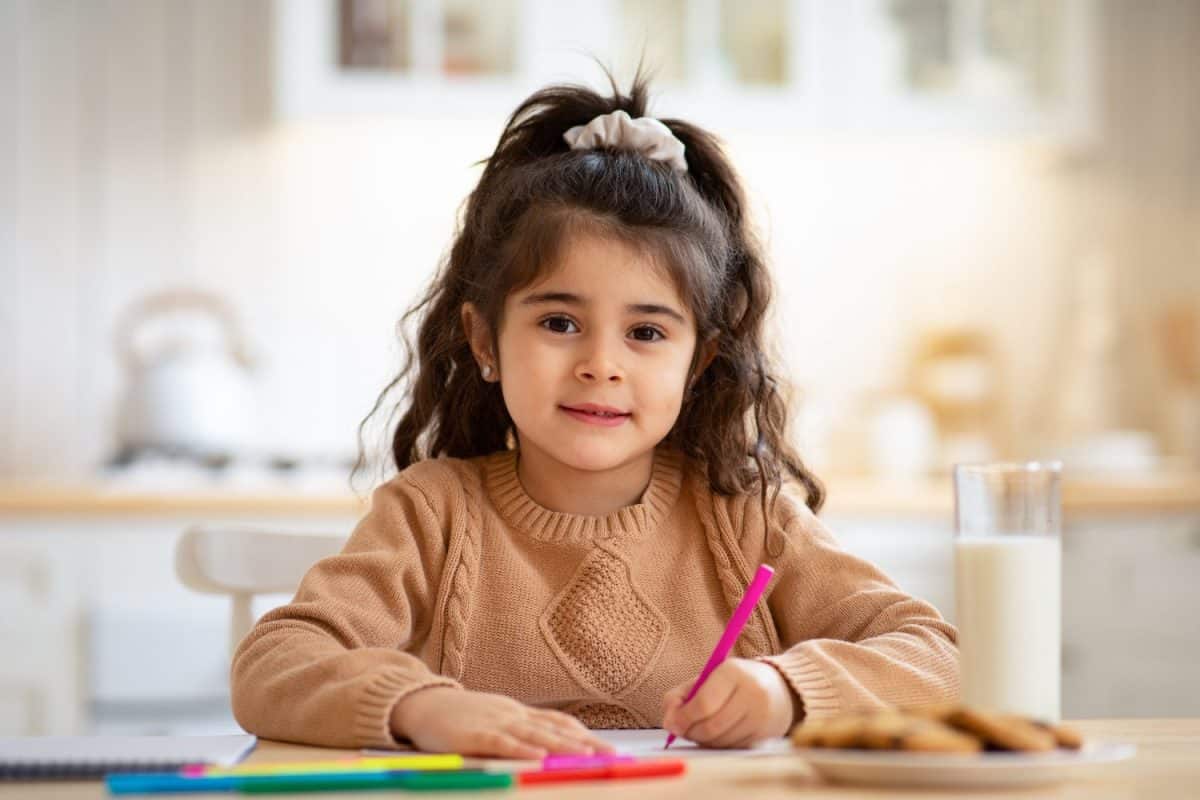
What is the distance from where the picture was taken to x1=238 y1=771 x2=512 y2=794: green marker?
71cm

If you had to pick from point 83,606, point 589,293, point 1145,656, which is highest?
point 589,293

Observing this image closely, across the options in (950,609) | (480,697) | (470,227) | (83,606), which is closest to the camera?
(480,697)

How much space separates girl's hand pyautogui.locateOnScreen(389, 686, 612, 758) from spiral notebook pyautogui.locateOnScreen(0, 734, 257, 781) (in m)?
0.10

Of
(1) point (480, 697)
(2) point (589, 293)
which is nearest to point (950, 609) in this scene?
(2) point (589, 293)

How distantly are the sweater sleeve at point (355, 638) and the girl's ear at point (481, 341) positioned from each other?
0.45 feet

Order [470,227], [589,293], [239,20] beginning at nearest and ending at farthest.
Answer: [589,293] → [470,227] → [239,20]

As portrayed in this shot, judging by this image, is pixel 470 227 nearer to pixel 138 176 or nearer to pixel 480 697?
pixel 480 697

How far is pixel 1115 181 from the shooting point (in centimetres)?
332

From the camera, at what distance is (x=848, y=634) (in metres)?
1.18

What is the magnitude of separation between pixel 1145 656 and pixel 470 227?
1745mm

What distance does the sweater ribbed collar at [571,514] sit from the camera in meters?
1.29

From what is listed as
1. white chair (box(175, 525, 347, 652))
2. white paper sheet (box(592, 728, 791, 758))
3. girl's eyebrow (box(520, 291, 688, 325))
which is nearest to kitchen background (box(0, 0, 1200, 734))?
white chair (box(175, 525, 347, 652))

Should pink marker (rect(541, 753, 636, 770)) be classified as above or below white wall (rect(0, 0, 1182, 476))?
below

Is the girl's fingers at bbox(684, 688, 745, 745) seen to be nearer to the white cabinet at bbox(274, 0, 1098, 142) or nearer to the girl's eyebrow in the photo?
the girl's eyebrow
